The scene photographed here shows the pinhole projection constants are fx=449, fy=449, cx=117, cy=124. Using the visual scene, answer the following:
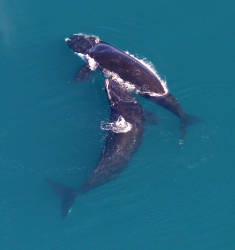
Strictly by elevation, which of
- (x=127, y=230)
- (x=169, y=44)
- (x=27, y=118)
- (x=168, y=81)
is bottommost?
(x=127, y=230)

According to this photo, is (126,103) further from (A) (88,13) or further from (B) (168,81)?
(A) (88,13)

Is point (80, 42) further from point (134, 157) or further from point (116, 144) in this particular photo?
point (134, 157)

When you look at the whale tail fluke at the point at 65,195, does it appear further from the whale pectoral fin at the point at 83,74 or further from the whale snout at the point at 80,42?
the whale snout at the point at 80,42

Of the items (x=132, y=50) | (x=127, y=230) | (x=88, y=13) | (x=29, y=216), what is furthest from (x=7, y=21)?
(x=127, y=230)

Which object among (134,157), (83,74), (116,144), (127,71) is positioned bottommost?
(134,157)

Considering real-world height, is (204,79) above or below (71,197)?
above

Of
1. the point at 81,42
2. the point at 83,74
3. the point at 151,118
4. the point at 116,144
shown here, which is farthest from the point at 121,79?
the point at 116,144
